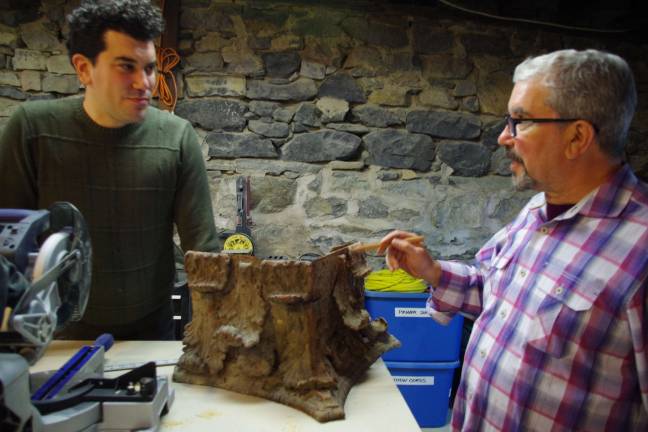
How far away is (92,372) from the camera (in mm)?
1120

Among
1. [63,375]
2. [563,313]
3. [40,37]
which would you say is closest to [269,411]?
[63,375]

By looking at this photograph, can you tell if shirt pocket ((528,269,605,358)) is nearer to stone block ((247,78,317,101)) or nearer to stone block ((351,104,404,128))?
stone block ((351,104,404,128))

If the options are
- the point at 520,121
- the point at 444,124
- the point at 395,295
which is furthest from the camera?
the point at 444,124

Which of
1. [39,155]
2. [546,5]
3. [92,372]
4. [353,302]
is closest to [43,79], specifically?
[39,155]

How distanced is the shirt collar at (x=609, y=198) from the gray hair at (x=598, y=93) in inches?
2.7

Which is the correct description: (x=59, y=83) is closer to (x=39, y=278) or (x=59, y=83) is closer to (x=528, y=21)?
(x=39, y=278)

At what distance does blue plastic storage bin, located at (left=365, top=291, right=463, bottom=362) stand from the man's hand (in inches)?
37.6

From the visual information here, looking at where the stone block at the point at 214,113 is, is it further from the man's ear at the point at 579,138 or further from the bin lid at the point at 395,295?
the man's ear at the point at 579,138

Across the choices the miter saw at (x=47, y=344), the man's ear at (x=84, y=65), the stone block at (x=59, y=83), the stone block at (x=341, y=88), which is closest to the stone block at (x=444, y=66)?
the stone block at (x=341, y=88)

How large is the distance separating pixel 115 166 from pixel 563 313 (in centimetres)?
134

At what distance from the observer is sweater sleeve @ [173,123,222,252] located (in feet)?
5.22

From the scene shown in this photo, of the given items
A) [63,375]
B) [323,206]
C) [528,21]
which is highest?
[528,21]

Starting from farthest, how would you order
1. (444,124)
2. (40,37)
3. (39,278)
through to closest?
(444,124)
(40,37)
(39,278)

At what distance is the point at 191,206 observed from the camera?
1.59 m
